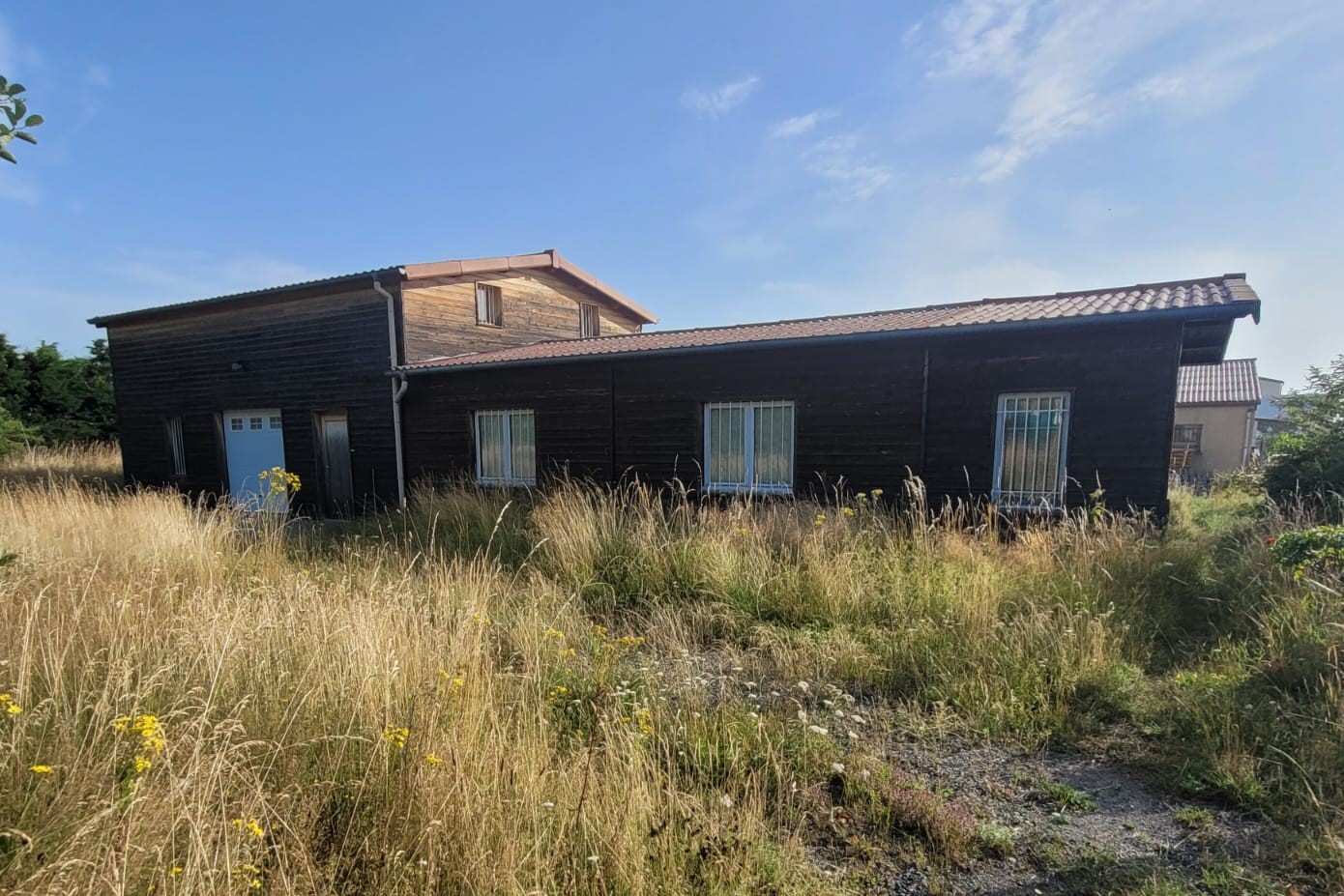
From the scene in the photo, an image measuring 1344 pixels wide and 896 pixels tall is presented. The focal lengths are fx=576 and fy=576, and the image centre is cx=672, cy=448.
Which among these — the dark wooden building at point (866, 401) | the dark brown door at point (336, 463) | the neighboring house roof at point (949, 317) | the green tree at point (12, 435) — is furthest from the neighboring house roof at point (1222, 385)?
the green tree at point (12, 435)

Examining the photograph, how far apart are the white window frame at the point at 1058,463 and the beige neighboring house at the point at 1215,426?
17.4 meters

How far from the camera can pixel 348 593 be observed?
3.59 m

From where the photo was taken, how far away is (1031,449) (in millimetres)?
7312

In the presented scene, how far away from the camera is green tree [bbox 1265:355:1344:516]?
7.55 metres

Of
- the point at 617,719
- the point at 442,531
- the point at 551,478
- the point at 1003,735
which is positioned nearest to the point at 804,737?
the point at 617,719

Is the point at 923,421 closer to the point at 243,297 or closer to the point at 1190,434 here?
the point at 243,297

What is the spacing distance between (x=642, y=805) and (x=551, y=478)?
868 centimetres

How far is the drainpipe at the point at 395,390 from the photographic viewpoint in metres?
11.0

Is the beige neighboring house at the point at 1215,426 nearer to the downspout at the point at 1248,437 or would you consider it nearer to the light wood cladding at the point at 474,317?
the downspout at the point at 1248,437

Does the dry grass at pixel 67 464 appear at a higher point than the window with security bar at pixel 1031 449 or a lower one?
lower

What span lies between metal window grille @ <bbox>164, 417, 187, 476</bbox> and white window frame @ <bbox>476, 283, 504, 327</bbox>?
803cm

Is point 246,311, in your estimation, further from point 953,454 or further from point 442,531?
point 953,454

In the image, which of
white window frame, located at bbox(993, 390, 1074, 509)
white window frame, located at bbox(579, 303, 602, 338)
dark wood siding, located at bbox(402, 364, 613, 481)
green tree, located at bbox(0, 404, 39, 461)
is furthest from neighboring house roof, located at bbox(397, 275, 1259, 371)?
green tree, located at bbox(0, 404, 39, 461)

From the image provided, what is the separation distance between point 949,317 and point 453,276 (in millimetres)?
9261
